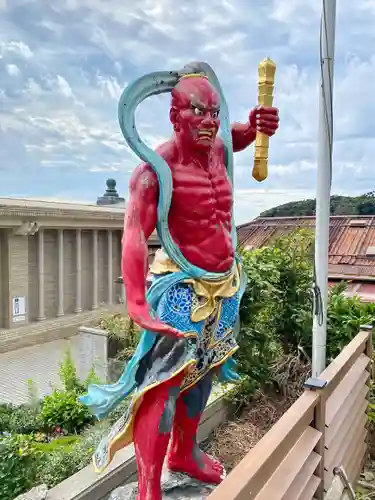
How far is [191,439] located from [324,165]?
1.43 meters

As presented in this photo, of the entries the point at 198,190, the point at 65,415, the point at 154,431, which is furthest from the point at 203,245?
the point at 65,415

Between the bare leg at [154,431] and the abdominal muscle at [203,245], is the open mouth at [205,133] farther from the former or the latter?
the bare leg at [154,431]

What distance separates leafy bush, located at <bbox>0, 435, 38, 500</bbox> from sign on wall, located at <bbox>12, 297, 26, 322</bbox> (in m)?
4.02

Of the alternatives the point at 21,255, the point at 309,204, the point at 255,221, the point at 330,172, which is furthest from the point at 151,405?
the point at 309,204

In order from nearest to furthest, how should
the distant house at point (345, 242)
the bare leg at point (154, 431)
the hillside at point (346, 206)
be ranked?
the bare leg at point (154, 431) < the distant house at point (345, 242) < the hillside at point (346, 206)

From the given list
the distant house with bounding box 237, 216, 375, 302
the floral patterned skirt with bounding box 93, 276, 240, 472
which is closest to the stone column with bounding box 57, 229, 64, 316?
the distant house with bounding box 237, 216, 375, 302

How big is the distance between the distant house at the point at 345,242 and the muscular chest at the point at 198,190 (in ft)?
9.48

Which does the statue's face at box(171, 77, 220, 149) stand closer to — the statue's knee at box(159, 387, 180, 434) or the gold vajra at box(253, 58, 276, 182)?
the gold vajra at box(253, 58, 276, 182)

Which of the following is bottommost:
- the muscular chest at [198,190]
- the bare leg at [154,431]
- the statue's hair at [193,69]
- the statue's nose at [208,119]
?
the bare leg at [154,431]

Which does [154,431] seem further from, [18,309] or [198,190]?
[18,309]

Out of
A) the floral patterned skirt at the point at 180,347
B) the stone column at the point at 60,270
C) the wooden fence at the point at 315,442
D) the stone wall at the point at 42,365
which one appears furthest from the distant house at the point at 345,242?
the floral patterned skirt at the point at 180,347

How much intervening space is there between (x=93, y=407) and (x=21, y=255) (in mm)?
5173

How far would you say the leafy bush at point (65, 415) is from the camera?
141 inches

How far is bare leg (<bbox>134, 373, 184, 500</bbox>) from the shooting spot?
5.43 feet
